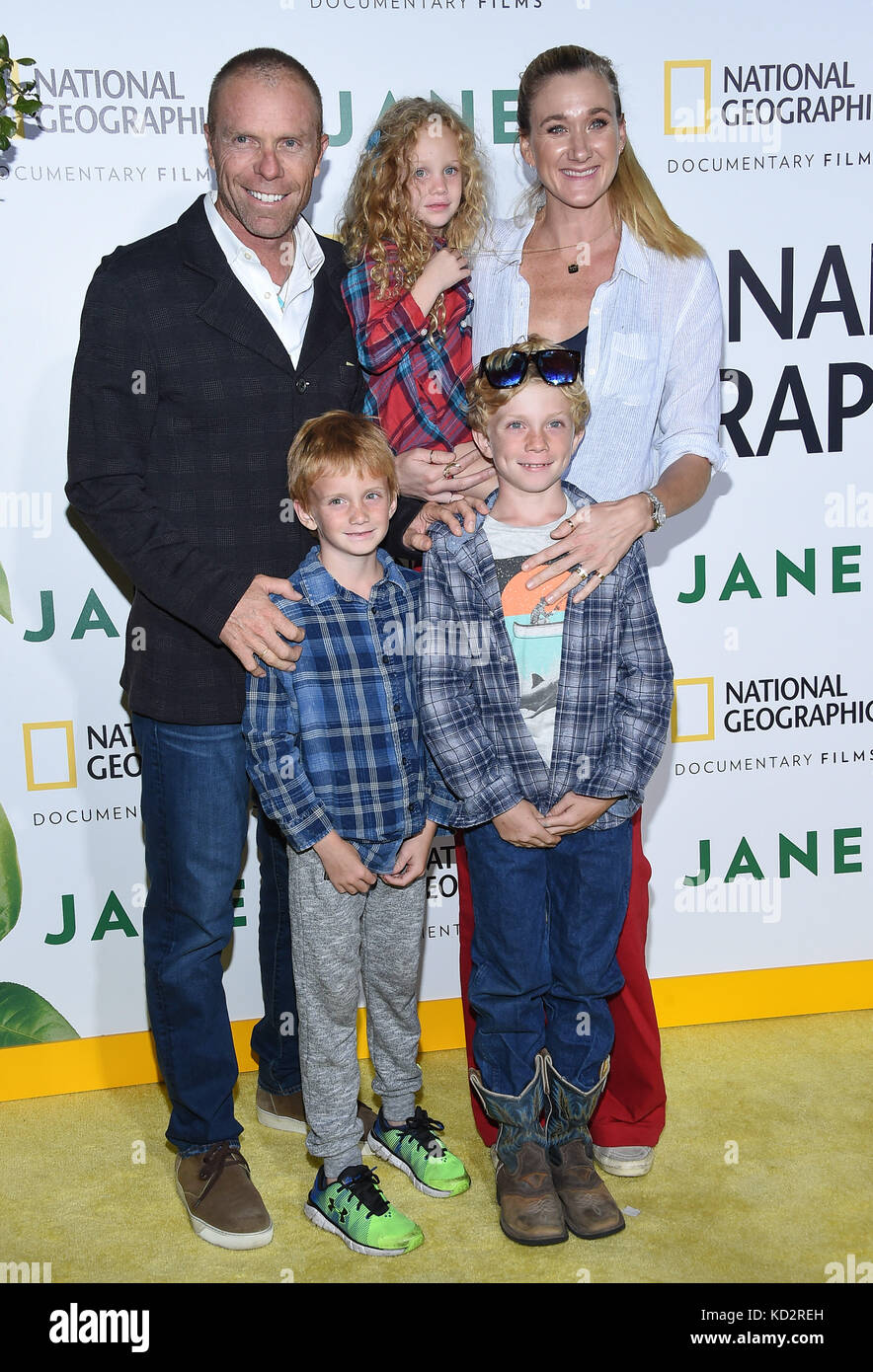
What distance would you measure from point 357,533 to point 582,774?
64cm

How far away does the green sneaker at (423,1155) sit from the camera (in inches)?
114

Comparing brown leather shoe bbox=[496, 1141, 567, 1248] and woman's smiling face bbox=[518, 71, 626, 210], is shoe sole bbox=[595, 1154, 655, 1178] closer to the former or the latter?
brown leather shoe bbox=[496, 1141, 567, 1248]

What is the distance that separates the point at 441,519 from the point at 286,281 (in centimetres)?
59

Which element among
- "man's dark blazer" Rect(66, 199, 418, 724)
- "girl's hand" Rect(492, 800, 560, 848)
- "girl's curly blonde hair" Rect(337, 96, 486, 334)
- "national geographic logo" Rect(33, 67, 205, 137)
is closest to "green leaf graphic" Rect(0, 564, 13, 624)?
"man's dark blazer" Rect(66, 199, 418, 724)

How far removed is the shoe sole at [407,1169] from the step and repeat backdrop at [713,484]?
2.11 ft

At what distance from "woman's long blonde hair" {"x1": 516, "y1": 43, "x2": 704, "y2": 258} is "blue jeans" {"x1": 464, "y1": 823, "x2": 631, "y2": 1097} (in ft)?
3.96

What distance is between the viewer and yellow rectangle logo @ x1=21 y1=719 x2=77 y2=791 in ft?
11.0

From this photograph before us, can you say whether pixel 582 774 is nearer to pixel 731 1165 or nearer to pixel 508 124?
pixel 731 1165

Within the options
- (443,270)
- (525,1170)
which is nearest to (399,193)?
(443,270)

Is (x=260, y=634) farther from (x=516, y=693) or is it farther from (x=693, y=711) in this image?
(x=693, y=711)

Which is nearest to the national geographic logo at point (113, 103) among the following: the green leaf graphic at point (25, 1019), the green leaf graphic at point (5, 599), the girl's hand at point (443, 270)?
the girl's hand at point (443, 270)

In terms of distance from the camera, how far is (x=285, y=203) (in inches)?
101

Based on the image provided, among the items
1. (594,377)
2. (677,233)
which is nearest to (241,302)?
(594,377)

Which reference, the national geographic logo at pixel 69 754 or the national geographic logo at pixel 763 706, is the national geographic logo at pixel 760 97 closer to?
the national geographic logo at pixel 763 706
